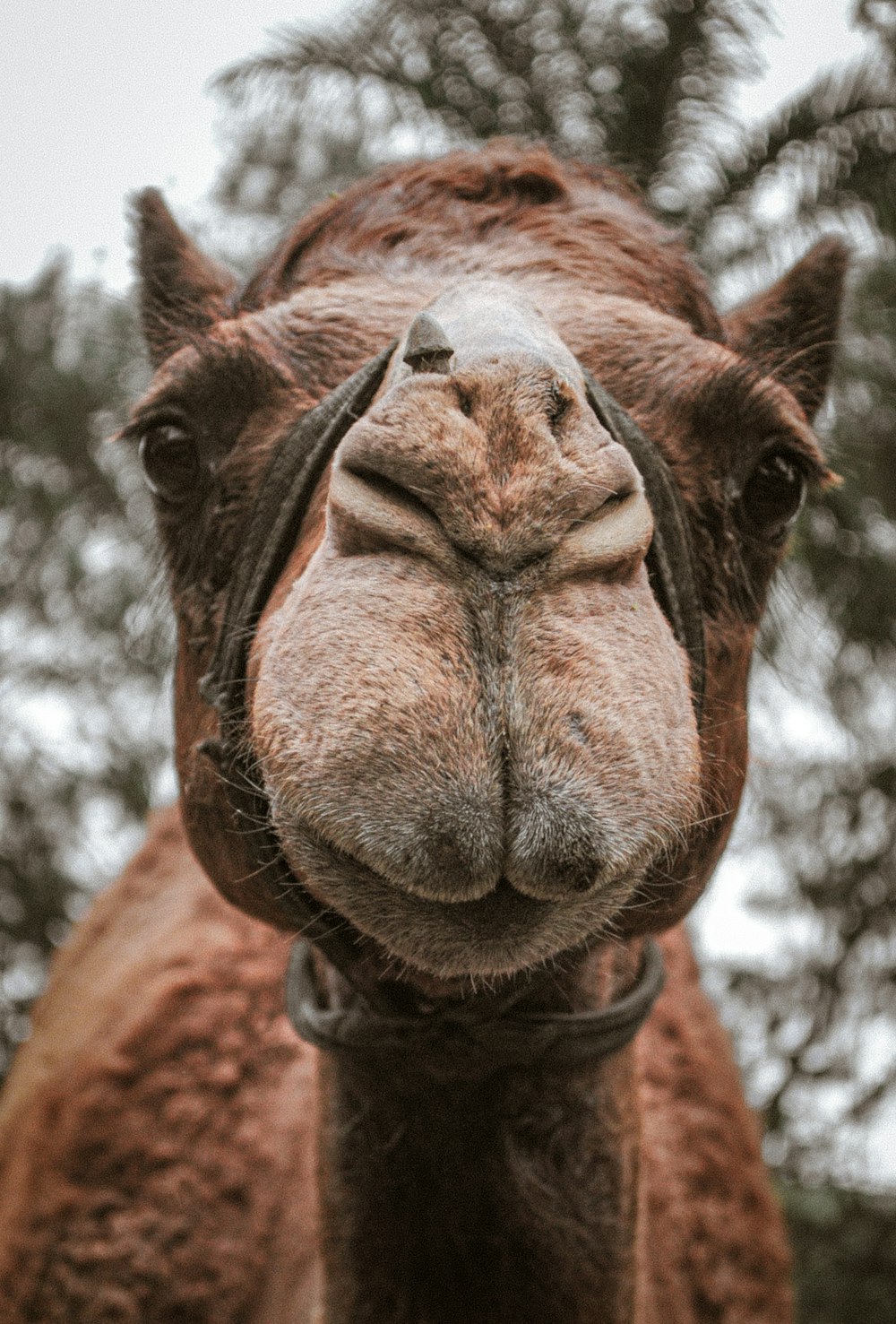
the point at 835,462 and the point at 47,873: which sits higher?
the point at 835,462

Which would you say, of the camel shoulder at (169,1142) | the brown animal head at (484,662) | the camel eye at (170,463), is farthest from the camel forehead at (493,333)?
the camel shoulder at (169,1142)

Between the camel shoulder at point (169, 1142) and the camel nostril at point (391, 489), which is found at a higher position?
the camel nostril at point (391, 489)

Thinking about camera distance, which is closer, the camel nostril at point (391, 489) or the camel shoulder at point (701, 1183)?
the camel nostril at point (391, 489)

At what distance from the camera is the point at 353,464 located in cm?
183

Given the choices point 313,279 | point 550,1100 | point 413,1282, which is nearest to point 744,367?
point 313,279

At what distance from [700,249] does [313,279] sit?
3841 mm

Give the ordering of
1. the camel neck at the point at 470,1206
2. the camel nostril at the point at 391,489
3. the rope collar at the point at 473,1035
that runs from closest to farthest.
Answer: the camel nostril at the point at 391,489 → the rope collar at the point at 473,1035 → the camel neck at the point at 470,1206

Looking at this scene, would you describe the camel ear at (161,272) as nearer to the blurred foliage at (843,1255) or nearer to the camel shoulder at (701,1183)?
the camel shoulder at (701,1183)

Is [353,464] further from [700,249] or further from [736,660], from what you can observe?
[700,249]

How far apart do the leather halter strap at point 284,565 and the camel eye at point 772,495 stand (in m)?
0.25

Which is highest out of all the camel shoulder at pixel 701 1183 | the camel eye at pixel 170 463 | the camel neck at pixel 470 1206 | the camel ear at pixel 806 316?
the camel eye at pixel 170 463

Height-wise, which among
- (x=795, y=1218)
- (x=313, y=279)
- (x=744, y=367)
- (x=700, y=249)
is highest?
(x=313, y=279)

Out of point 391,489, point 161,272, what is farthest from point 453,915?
point 161,272

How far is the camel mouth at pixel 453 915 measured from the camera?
1838 mm
